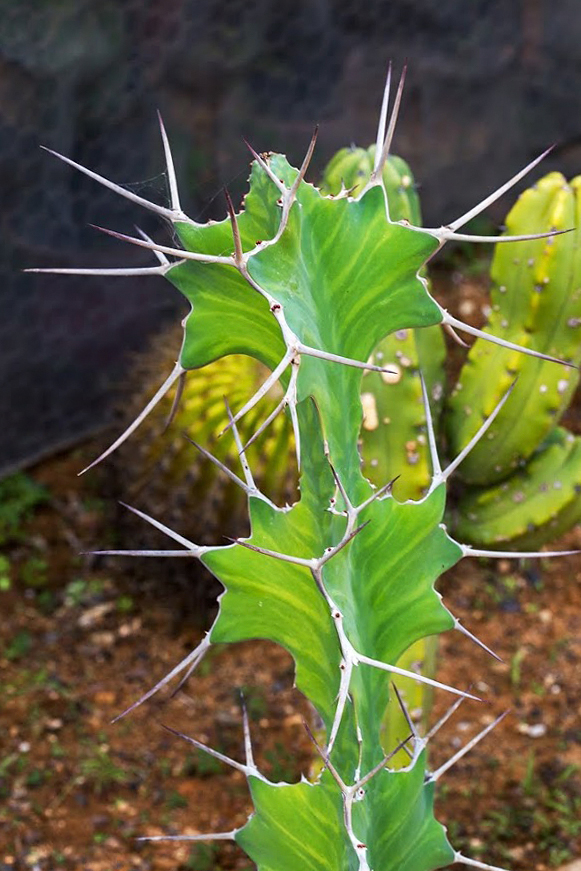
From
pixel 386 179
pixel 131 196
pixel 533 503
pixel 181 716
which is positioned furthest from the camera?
pixel 181 716

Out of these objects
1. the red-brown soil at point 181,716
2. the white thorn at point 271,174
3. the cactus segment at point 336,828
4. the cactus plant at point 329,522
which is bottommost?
the red-brown soil at point 181,716

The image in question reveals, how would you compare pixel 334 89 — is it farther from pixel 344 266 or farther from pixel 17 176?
pixel 344 266

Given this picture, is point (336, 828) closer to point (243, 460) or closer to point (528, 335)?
point (243, 460)

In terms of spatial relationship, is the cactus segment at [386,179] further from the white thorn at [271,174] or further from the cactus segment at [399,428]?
the white thorn at [271,174]

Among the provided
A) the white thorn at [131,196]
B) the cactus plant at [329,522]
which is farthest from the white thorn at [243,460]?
the white thorn at [131,196]

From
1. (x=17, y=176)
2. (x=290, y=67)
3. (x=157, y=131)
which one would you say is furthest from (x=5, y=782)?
(x=290, y=67)

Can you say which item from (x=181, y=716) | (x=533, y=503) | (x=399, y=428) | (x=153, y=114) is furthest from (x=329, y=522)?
(x=153, y=114)
